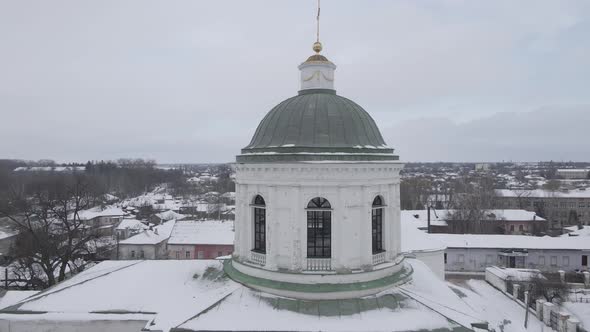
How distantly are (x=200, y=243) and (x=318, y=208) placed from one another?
86.2ft

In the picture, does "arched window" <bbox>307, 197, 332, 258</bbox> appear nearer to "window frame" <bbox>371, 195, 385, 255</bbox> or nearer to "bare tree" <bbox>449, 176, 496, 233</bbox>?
"window frame" <bbox>371, 195, 385, 255</bbox>

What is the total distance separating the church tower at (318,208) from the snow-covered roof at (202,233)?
23.5 meters

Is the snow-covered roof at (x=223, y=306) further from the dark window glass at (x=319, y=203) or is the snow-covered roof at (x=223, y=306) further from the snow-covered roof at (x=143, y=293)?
the dark window glass at (x=319, y=203)

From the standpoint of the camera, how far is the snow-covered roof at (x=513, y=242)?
3456cm

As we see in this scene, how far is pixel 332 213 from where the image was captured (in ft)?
38.7

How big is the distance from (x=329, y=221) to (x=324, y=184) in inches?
50.6

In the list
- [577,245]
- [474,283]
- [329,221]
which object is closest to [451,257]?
[474,283]

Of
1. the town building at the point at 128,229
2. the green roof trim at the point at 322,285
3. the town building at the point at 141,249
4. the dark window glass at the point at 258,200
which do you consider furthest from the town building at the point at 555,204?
the dark window glass at the point at 258,200

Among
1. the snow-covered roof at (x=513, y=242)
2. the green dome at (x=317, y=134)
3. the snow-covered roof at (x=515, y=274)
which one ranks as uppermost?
the green dome at (x=317, y=134)

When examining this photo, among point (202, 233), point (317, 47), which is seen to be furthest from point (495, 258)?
point (317, 47)

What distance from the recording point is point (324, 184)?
458 inches

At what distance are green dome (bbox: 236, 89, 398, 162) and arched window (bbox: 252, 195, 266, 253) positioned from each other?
5.12 feet

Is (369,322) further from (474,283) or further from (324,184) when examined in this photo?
(474,283)

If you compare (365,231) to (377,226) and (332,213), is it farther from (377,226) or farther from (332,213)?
(332,213)
